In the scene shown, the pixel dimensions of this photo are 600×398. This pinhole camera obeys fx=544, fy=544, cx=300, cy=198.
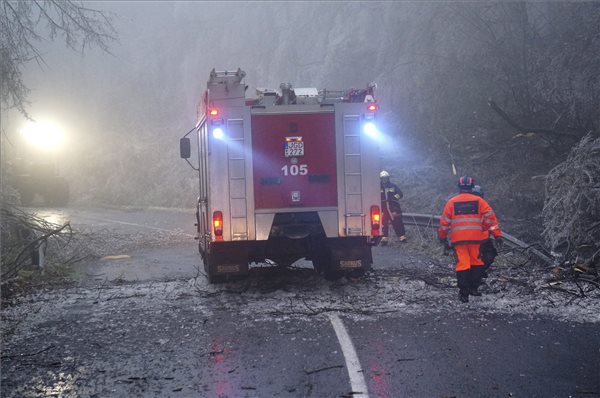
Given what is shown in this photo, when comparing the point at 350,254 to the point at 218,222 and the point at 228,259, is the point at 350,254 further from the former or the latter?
the point at 218,222

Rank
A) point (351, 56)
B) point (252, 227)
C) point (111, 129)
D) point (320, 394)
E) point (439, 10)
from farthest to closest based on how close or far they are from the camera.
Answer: point (111, 129), point (351, 56), point (439, 10), point (252, 227), point (320, 394)

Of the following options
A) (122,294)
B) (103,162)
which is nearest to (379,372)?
(122,294)

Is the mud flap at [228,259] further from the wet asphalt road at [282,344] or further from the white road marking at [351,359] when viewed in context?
the white road marking at [351,359]

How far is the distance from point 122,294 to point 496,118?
1282 centimetres

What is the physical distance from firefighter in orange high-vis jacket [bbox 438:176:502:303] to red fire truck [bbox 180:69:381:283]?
1198 mm

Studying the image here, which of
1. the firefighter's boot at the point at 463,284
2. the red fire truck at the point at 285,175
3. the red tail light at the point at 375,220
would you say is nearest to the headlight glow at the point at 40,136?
the red fire truck at the point at 285,175

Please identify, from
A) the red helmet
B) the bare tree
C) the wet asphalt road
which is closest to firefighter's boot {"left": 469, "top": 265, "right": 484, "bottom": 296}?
the wet asphalt road

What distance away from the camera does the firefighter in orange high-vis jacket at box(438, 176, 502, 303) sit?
692cm

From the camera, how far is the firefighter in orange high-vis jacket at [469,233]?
692cm

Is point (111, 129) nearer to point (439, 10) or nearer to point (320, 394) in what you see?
point (439, 10)

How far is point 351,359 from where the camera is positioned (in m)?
4.94

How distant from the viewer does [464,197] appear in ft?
23.4

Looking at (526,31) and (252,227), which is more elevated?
(526,31)

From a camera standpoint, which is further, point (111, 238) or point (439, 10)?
point (439, 10)
